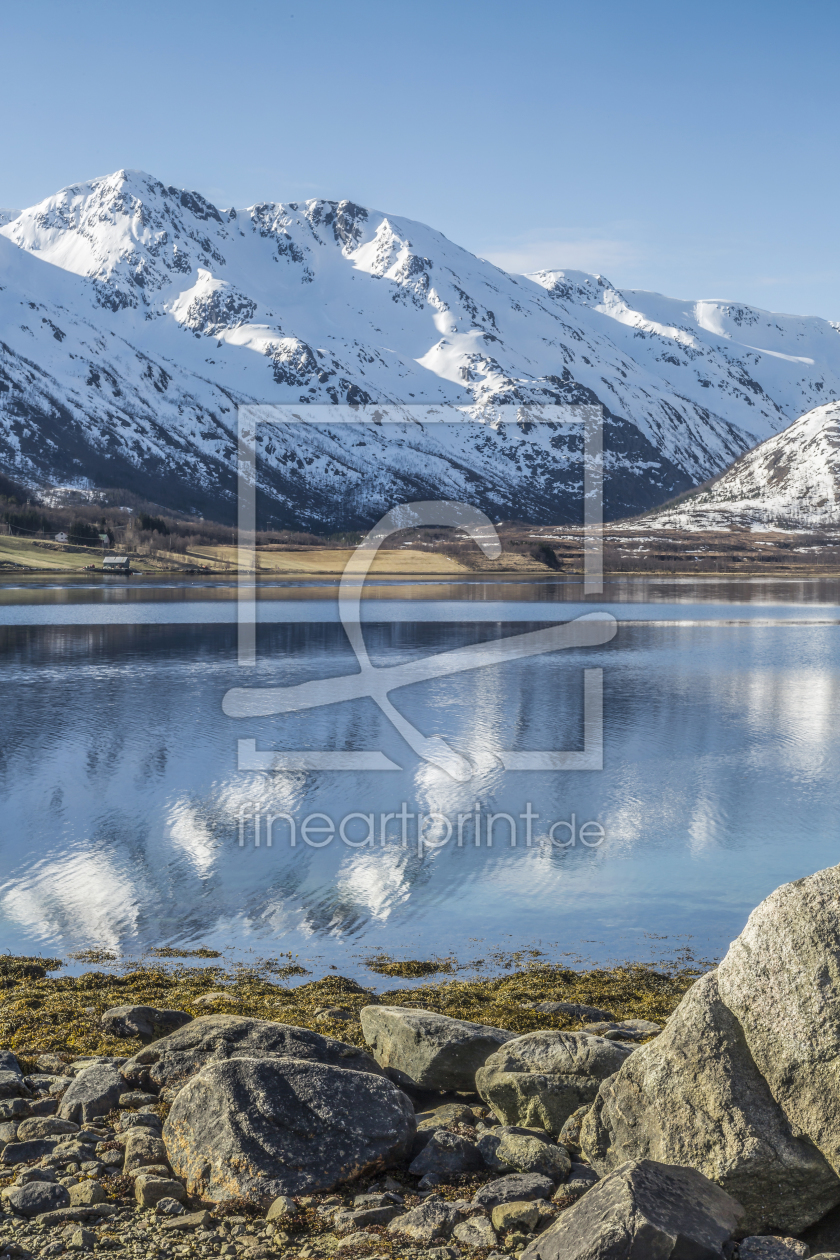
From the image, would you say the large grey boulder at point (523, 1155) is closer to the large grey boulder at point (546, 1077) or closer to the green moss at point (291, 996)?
the large grey boulder at point (546, 1077)

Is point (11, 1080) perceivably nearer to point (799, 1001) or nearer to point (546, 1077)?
point (546, 1077)

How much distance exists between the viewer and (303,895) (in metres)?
17.9

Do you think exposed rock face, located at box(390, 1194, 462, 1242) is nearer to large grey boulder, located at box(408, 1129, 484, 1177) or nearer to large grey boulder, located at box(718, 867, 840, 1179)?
large grey boulder, located at box(408, 1129, 484, 1177)

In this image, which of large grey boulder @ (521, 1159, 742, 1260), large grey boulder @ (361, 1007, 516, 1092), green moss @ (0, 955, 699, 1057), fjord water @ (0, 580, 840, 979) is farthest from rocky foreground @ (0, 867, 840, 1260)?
fjord water @ (0, 580, 840, 979)

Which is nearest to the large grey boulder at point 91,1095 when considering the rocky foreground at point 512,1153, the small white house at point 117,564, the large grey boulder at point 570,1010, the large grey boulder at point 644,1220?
the rocky foreground at point 512,1153

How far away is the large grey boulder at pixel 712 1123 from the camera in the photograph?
8211 millimetres

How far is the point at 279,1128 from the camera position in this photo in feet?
28.7

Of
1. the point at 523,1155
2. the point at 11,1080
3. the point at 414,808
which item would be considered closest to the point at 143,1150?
the point at 11,1080

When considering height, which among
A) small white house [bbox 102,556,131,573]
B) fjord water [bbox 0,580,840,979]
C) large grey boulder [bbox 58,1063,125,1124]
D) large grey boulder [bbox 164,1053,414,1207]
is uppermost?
small white house [bbox 102,556,131,573]

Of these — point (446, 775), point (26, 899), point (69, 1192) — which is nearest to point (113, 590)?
point (446, 775)

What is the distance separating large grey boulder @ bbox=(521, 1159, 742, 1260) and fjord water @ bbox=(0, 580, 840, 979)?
7.40 metres

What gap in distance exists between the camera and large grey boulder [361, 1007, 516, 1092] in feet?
34.9

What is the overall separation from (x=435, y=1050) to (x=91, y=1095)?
3.28m

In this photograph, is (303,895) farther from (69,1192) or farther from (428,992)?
(69,1192)
